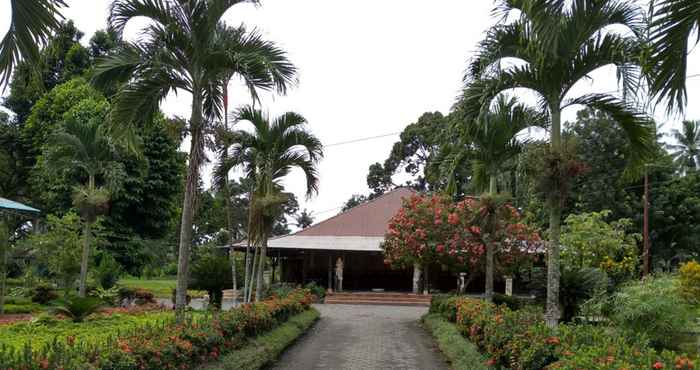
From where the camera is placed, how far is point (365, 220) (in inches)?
1348

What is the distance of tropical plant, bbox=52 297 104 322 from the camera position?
45.3ft

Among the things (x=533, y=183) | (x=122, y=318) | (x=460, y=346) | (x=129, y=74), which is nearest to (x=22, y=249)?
(x=122, y=318)

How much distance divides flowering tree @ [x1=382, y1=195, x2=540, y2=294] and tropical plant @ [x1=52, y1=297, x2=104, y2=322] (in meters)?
9.10

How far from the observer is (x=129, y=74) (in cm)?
935

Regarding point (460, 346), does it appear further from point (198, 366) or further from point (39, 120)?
point (39, 120)

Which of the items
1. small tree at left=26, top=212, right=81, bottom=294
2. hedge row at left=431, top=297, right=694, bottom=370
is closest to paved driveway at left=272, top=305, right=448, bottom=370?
hedge row at left=431, top=297, right=694, bottom=370

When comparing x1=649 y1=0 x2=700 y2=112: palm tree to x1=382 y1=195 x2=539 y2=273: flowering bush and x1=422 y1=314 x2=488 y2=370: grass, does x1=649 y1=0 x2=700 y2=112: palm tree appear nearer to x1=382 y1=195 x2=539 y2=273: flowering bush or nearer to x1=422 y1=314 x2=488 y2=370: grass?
x1=422 y1=314 x2=488 y2=370: grass

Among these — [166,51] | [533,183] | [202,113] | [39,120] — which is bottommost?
[533,183]

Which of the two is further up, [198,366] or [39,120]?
[39,120]

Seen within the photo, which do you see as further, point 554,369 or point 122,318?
point 122,318

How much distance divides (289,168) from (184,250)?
6.91 meters

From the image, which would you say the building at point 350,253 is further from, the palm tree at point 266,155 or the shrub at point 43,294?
the palm tree at point 266,155

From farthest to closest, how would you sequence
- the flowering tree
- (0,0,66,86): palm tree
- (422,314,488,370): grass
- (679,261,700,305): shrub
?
(679,261,700,305): shrub → the flowering tree → (422,314,488,370): grass → (0,0,66,86): palm tree

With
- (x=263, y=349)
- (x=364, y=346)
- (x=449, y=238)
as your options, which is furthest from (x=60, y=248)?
(x=449, y=238)
